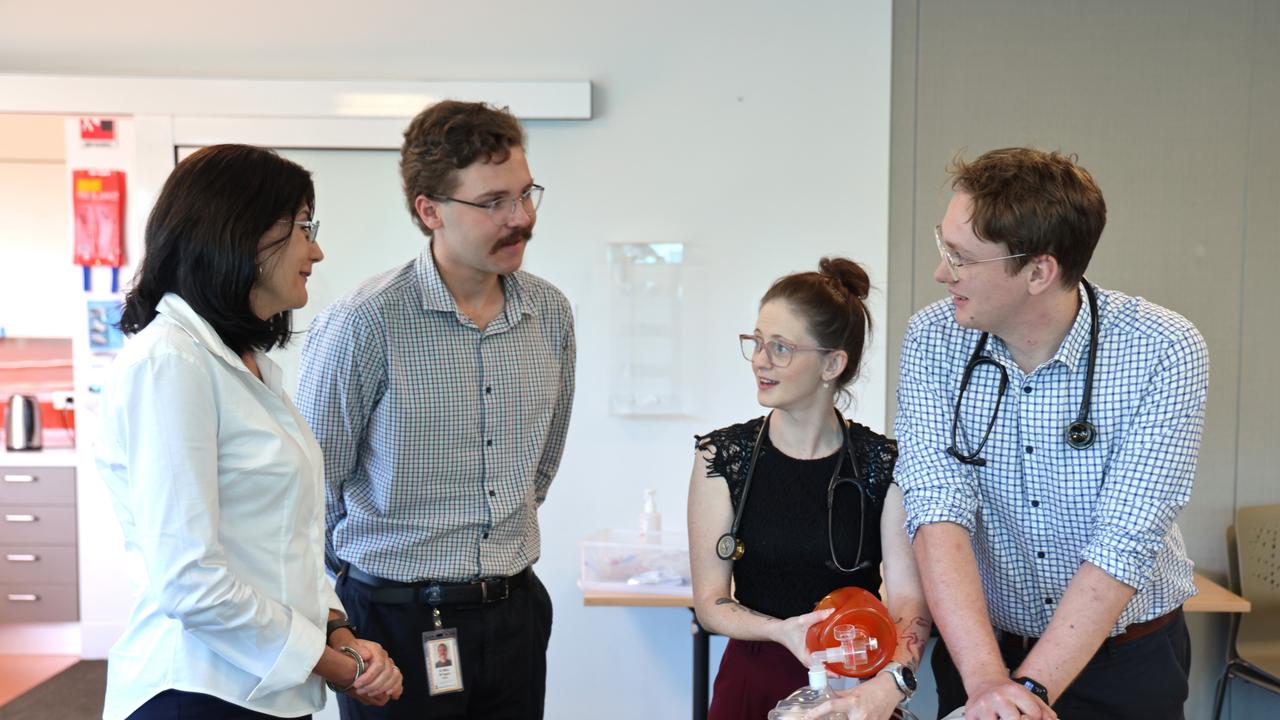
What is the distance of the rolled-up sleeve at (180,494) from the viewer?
1.42 metres

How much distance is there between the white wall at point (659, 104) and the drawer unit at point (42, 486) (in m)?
1.98

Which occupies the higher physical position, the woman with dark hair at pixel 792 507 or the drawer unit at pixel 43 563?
the woman with dark hair at pixel 792 507

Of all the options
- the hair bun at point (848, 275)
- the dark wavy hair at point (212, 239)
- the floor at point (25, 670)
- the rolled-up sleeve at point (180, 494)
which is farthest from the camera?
the floor at point (25, 670)

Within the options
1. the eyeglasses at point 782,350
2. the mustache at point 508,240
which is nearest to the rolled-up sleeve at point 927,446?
the eyeglasses at point 782,350

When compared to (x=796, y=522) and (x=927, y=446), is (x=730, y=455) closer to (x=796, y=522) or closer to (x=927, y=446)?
(x=796, y=522)

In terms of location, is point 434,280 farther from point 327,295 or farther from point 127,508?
point 327,295

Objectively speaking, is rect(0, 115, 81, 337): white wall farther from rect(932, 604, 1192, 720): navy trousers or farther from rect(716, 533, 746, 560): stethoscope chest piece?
rect(932, 604, 1192, 720): navy trousers

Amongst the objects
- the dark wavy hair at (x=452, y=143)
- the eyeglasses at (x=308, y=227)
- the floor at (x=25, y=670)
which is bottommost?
the floor at (x=25, y=670)

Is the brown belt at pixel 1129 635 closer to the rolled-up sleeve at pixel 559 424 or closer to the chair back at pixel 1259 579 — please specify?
the rolled-up sleeve at pixel 559 424

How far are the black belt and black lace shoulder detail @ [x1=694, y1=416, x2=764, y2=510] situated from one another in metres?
0.52

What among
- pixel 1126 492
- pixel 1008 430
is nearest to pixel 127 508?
pixel 1008 430

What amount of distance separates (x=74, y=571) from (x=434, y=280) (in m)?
3.72

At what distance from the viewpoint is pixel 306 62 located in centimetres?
377

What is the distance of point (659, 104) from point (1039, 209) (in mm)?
2309
